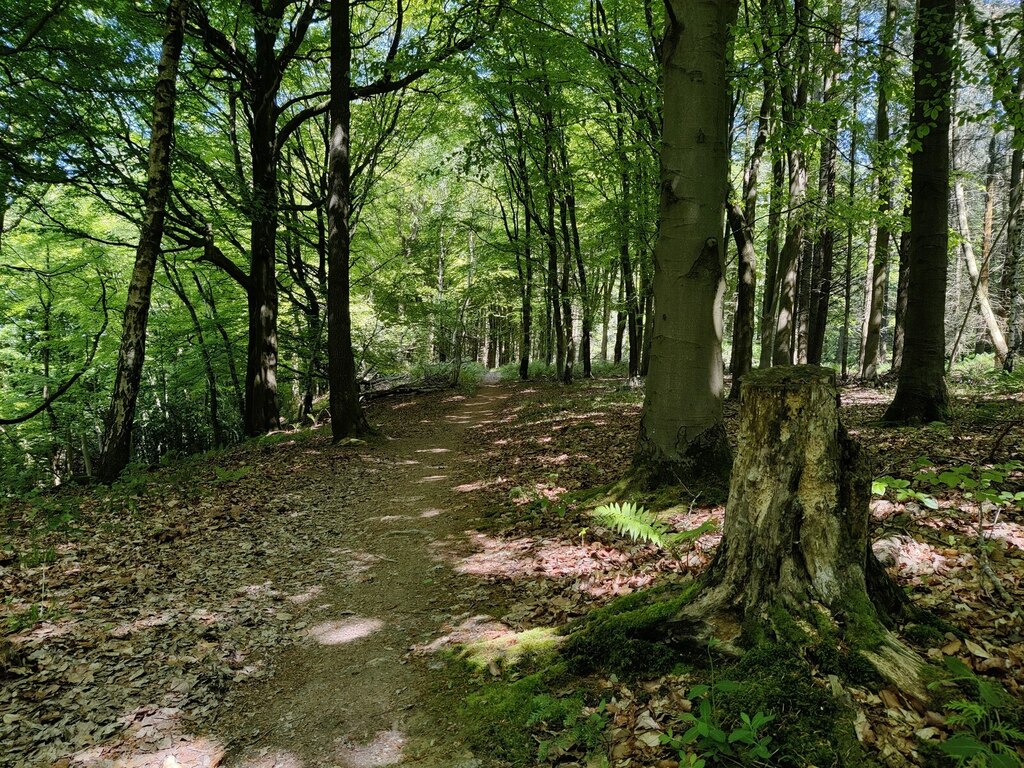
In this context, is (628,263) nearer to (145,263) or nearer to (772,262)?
(772,262)

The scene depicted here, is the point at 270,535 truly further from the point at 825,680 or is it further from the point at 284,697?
the point at 825,680

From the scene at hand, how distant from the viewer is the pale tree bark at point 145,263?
780cm

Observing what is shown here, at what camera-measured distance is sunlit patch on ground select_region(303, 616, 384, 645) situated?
157 inches

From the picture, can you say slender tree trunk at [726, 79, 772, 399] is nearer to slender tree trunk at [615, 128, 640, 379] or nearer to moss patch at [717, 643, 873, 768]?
slender tree trunk at [615, 128, 640, 379]

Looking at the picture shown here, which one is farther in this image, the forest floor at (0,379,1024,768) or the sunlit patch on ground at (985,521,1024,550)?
the sunlit patch on ground at (985,521,1024,550)

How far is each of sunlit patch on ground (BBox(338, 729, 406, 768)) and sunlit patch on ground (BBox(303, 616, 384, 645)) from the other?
1.18 meters

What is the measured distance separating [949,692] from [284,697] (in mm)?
3650

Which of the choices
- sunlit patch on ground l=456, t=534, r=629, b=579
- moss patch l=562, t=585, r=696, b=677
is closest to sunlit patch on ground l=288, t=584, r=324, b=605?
sunlit patch on ground l=456, t=534, r=629, b=579

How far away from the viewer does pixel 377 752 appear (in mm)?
2781

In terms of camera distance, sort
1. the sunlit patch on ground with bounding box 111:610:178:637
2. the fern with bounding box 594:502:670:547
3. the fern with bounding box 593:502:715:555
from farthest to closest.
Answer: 1. the sunlit patch on ground with bounding box 111:610:178:637
2. the fern with bounding box 594:502:670:547
3. the fern with bounding box 593:502:715:555

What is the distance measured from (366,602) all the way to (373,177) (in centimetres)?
1615

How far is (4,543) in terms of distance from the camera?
5.43 meters

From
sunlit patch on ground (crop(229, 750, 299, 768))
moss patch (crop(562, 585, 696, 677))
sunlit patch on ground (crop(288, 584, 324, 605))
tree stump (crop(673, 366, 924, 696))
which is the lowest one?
sunlit patch on ground (crop(288, 584, 324, 605))

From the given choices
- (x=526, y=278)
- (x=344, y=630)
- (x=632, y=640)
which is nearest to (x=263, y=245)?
(x=344, y=630)
